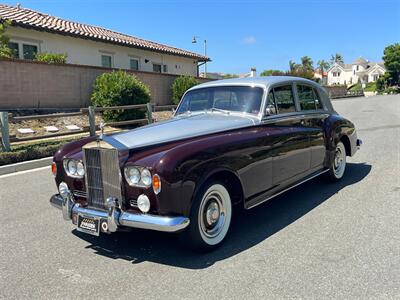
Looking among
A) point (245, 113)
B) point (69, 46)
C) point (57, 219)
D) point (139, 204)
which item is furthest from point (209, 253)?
point (69, 46)

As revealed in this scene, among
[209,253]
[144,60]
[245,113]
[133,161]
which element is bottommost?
[209,253]

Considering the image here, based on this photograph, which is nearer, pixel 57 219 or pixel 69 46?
pixel 57 219

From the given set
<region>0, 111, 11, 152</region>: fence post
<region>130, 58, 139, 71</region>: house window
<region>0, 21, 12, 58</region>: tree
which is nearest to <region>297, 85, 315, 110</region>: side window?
<region>0, 111, 11, 152</region>: fence post

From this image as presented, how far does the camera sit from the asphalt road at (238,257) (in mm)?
3238

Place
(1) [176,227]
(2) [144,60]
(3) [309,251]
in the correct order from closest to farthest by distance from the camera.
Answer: (1) [176,227]
(3) [309,251]
(2) [144,60]

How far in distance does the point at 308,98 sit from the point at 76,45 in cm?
1574

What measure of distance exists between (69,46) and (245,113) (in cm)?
1602

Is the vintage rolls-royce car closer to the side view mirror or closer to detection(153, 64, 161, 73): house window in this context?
the side view mirror

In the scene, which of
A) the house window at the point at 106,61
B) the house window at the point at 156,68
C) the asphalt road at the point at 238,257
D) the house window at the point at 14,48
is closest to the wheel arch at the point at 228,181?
the asphalt road at the point at 238,257

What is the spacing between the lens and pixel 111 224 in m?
3.66

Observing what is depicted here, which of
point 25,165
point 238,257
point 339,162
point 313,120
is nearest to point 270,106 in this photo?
point 313,120

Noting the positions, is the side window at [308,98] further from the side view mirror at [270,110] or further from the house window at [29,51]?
the house window at [29,51]

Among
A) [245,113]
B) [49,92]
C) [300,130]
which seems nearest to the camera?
[245,113]

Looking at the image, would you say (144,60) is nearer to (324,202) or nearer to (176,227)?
(324,202)
